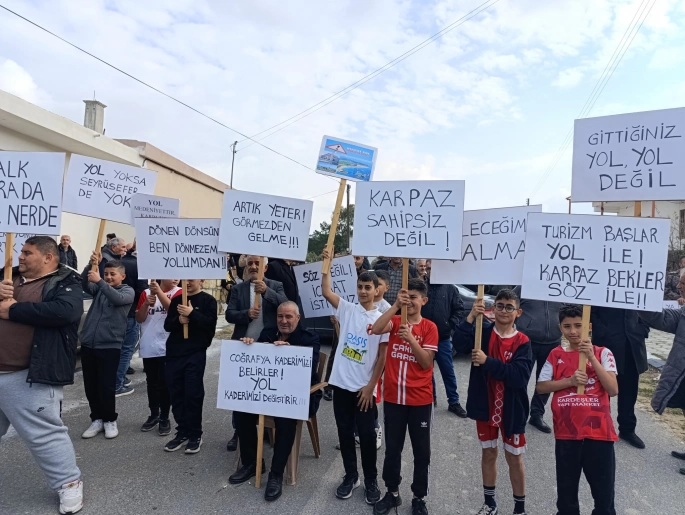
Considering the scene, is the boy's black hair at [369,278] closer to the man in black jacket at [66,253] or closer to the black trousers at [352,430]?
the black trousers at [352,430]

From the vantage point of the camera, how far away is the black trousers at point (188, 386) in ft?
13.2

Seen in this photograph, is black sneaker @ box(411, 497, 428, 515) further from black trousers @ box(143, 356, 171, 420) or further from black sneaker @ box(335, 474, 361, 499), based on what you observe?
black trousers @ box(143, 356, 171, 420)

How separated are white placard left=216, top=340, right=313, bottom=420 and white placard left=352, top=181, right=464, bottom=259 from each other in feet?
3.35

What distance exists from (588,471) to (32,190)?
424 centimetres

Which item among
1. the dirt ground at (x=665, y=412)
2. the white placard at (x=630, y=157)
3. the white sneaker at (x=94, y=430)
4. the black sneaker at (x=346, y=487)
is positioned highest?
the white placard at (x=630, y=157)

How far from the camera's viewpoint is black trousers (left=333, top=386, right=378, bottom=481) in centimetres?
333

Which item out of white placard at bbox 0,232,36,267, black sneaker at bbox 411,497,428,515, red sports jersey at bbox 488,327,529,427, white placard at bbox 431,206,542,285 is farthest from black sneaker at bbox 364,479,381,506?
white placard at bbox 0,232,36,267

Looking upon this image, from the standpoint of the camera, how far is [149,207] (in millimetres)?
4434

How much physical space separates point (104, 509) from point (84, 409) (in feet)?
7.63

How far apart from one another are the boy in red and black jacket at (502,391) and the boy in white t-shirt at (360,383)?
26.3 inches

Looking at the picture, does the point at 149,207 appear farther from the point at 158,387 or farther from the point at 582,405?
the point at 582,405

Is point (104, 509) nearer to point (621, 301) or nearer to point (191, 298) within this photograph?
point (191, 298)

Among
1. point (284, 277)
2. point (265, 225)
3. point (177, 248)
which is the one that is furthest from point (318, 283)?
point (177, 248)

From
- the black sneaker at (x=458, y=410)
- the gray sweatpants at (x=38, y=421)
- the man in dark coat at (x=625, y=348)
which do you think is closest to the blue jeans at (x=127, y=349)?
the gray sweatpants at (x=38, y=421)
